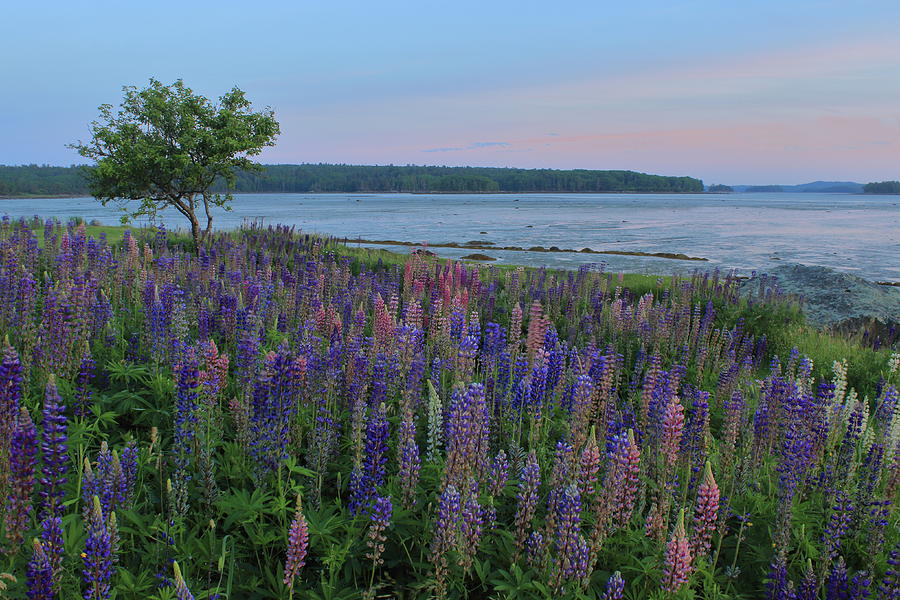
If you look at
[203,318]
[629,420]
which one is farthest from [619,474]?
[203,318]

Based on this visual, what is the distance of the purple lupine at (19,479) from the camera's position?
337 cm

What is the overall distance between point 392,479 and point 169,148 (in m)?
21.8

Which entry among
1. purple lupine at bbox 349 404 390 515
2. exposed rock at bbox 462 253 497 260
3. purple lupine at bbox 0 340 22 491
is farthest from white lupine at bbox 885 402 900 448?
exposed rock at bbox 462 253 497 260

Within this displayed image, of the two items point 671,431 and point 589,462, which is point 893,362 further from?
point 589,462

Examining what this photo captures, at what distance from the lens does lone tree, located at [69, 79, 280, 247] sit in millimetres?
21859

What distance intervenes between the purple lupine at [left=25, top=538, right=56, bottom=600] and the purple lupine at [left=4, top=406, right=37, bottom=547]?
0.41m

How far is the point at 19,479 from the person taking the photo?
341cm

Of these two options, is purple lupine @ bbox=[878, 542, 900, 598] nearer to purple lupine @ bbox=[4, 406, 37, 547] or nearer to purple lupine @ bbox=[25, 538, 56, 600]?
purple lupine @ bbox=[25, 538, 56, 600]

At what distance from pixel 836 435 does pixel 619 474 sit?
4438 millimetres

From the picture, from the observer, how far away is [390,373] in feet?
22.9

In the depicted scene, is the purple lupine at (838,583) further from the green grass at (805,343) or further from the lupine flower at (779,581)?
the green grass at (805,343)

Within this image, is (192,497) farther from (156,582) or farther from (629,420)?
(629,420)

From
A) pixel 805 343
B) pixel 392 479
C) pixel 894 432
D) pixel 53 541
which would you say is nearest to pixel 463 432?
pixel 392 479

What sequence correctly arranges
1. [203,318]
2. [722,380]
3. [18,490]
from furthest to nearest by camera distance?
[722,380] < [203,318] < [18,490]
